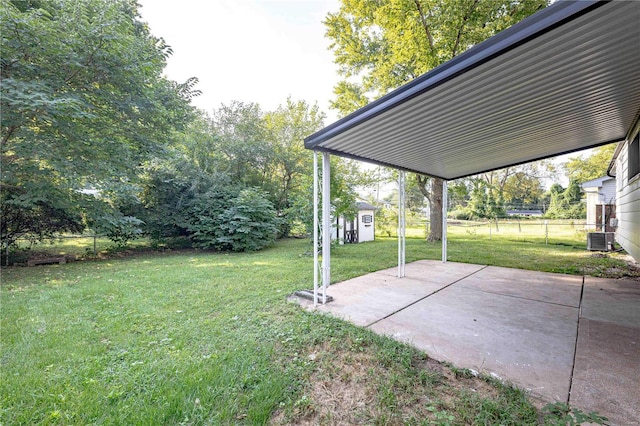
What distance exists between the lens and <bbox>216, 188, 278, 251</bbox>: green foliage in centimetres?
907

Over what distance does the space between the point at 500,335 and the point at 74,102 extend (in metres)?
7.07

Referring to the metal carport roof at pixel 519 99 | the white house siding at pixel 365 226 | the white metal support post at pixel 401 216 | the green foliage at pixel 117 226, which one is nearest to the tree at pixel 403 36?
the white house siding at pixel 365 226

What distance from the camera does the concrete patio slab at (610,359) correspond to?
1.71 m

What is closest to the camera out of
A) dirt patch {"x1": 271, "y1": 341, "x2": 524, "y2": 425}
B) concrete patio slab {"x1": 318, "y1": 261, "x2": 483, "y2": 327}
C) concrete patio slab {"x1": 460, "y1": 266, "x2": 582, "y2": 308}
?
dirt patch {"x1": 271, "y1": 341, "x2": 524, "y2": 425}

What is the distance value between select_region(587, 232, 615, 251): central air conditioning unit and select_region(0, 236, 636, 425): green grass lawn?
9.55m

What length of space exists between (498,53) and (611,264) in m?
7.29

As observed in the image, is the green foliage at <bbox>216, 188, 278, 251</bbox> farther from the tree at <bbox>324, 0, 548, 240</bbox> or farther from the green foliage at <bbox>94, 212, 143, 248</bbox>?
the tree at <bbox>324, 0, 548, 240</bbox>

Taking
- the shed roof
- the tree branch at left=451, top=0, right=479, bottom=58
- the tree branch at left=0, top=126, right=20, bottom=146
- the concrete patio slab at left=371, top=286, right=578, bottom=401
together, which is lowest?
the concrete patio slab at left=371, top=286, right=578, bottom=401

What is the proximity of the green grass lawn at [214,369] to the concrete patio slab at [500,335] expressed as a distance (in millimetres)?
253

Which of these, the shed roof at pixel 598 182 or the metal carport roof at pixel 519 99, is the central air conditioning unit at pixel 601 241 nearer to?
the shed roof at pixel 598 182

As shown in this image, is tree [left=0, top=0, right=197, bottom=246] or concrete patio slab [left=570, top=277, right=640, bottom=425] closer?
concrete patio slab [left=570, top=277, right=640, bottom=425]

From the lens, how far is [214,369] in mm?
2139

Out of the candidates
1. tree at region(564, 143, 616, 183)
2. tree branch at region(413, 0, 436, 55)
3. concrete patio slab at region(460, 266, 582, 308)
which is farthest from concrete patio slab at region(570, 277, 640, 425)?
tree at region(564, 143, 616, 183)

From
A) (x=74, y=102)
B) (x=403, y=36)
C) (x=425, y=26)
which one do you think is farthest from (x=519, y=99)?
(x=403, y=36)
